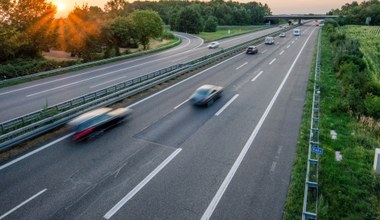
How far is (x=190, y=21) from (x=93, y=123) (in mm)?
88744

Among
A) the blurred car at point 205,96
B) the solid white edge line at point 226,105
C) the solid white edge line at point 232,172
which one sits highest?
the blurred car at point 205,96

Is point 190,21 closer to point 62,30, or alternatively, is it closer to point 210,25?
point 210,25

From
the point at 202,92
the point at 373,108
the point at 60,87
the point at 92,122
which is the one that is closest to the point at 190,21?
the point at 60,87

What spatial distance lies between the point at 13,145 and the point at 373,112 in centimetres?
→ 2204

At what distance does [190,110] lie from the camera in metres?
18.9

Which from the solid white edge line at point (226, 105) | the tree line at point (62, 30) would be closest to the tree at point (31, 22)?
the tree line at point (62, 30)

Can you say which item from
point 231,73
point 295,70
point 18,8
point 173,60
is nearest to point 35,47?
point 18,8

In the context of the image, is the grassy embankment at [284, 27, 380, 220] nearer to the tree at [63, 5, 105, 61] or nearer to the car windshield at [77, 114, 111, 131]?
the car windshield at [77, 114, 111, 131]

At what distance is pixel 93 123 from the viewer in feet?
47.6

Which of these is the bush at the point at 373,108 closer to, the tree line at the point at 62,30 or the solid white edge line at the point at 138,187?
the solid white edge line at the point at 138,187

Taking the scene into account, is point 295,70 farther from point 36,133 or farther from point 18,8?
point 18,8

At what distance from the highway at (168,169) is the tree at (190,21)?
8220cm

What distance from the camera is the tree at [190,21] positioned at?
9688 centimetres

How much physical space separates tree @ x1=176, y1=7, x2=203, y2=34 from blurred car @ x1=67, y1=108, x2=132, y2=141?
86.1 m
